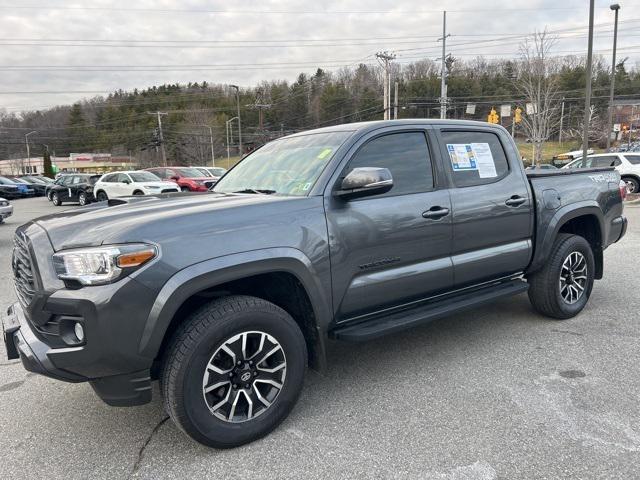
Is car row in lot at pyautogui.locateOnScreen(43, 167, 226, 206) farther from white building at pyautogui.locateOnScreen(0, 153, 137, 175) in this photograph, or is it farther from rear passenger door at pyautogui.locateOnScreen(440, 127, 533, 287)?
white building at pyautogui.locateOnScreen(0, 153, 137, 175)

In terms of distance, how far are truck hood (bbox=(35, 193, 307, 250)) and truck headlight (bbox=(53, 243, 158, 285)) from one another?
54 millimetres

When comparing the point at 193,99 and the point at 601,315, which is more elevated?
the point at 193,99

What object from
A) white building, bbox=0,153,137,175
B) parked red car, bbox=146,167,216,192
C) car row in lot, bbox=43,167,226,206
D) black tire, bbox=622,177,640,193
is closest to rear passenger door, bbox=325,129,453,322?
car row in lot, bbox=43,167,226,206

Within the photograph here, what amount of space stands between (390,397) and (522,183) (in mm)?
2276

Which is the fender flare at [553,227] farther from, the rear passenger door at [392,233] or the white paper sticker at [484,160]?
the rear passenger door at [392,233]

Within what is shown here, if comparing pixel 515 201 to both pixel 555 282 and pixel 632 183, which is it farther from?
pixel 632 183

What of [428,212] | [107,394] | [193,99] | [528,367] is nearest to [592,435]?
[528,367]

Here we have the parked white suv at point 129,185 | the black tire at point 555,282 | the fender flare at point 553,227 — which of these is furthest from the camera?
the parked white suv at point 129,185

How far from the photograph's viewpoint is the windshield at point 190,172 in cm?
2484

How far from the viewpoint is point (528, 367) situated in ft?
11.8

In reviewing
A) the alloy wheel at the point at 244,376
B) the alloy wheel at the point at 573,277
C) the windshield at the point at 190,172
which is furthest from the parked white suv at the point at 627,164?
the alloy wheel at the point at 244,376

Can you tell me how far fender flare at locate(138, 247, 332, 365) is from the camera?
2.35m

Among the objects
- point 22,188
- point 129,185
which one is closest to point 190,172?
point 129,185

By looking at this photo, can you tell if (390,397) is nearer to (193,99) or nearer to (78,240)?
(78,240)
